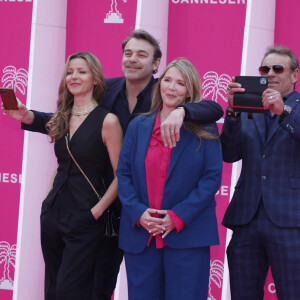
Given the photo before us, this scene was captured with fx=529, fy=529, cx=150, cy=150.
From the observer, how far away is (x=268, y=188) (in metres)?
2.80

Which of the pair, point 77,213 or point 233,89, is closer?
point 233,89

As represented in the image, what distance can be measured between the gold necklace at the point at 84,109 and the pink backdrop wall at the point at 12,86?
1.48 meters

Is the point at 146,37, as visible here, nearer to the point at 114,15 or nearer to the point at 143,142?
the point at 143,142

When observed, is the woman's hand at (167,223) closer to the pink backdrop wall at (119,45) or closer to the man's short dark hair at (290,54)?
the man's short dark hair at (290,54)

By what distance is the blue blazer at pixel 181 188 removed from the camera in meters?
2.63

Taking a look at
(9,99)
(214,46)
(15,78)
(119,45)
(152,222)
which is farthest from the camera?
(15,78)

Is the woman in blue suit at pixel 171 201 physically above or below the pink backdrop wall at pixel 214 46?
below

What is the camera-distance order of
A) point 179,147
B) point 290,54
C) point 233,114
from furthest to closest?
point 290,54
point 233,114
point 179,147

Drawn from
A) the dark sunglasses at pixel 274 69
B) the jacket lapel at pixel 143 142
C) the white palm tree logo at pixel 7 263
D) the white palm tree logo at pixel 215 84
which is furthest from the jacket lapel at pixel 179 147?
the white palm tree logo at pixel 7 263

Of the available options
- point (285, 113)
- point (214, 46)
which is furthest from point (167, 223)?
point (214, 46)

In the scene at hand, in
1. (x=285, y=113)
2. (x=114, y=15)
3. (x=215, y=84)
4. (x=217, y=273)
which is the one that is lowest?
(x=217, y=273)

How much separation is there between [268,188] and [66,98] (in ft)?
4.13

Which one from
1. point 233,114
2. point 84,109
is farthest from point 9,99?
point 233,114

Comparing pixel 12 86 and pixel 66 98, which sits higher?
pixel 12 86
